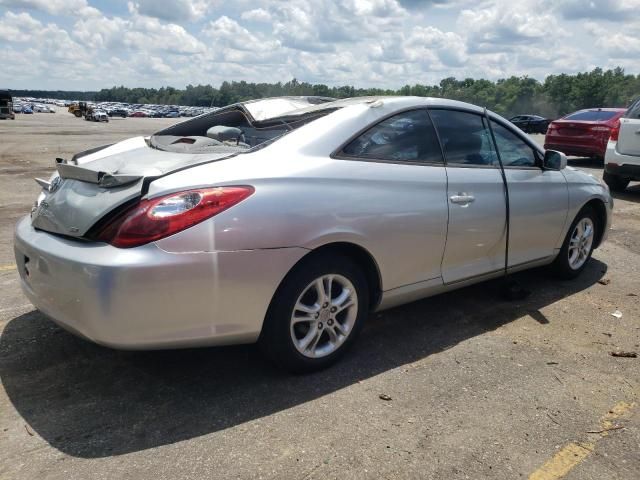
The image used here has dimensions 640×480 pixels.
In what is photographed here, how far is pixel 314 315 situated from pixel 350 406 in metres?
0.52

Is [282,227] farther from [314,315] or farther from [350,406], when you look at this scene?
[350,406]

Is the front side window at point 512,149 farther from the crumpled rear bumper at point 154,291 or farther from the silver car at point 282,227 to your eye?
the crumpled rear bumper at point 154,291

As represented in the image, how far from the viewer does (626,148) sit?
30.5 ft

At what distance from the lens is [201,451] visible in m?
2.49

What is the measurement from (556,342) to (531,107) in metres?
72.7

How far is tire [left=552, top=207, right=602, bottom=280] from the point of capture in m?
5.00

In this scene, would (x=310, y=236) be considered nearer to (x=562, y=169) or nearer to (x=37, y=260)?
(x=37, y=260)

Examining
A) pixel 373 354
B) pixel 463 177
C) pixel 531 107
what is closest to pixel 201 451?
pixel 373 354

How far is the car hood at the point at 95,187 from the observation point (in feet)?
8.98

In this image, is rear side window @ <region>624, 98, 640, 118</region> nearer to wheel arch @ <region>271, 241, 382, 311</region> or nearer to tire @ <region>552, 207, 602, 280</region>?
tire @ <region>552, 207, 602, 280</region>

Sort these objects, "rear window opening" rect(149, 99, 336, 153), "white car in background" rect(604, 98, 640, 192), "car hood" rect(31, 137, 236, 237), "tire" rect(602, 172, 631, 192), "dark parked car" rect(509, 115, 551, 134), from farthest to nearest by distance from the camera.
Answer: "dark parked car" rect(509, 115, 551, 134) → "tire" rect(602, 172, 631, 192) → "white car in background" rect(604, 98, 640, 192) → "rear window opening" rect(149, 99, 336, 153) → "car hood" rect(31, 137, 236, 237)

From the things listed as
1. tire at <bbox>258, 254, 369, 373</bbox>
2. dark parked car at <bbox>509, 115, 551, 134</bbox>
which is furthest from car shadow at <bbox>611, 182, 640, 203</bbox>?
dark parked car at <bbox>509, 115, 551, 134</bbox>

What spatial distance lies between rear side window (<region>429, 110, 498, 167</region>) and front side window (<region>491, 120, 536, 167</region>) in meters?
0.12

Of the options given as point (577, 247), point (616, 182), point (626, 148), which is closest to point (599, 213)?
point (577, 247)
